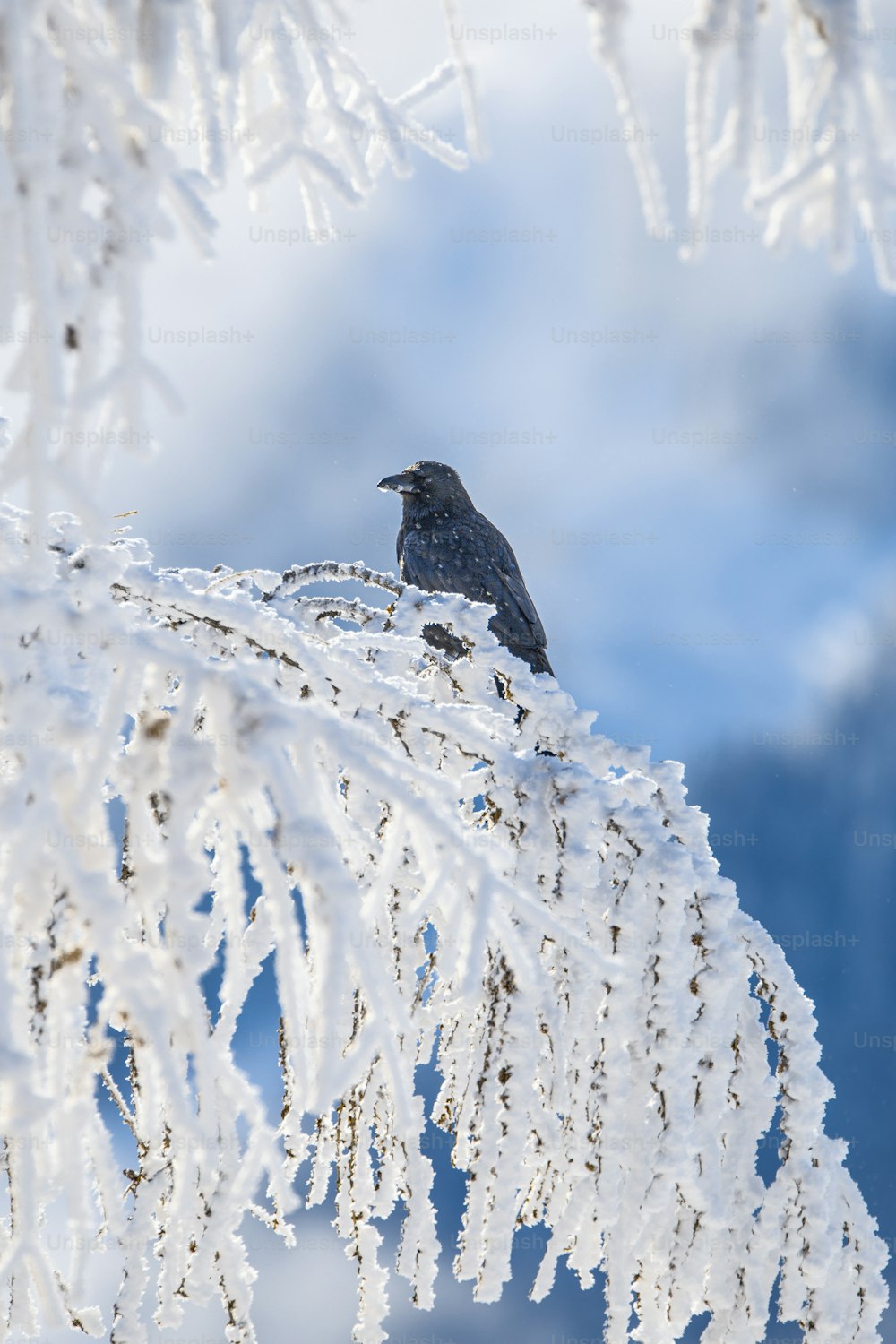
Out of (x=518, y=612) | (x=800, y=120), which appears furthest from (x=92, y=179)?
(x=518, y=612)

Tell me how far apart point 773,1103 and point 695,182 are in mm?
1678

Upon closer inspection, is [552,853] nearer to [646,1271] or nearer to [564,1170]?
[564,1170]

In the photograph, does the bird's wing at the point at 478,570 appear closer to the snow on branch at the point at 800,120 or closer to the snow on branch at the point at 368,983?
the snow on branch at the point at 368,983

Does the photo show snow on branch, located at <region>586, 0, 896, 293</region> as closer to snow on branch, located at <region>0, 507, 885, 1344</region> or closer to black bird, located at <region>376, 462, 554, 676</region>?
snow on branch, located at <region>0, 507, 885, 1344</region>

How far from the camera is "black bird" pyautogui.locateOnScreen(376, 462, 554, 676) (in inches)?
226

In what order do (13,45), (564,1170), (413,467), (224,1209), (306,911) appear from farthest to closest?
(413,467) < (564,1170) < (224,1209) < (306,911) < (13,45)

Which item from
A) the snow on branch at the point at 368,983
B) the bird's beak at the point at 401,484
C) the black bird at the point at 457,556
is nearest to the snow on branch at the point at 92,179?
the snow on branch at the point at 368,983

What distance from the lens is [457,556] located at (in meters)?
6.01

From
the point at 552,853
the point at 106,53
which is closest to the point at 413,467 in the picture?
the point at 552,853

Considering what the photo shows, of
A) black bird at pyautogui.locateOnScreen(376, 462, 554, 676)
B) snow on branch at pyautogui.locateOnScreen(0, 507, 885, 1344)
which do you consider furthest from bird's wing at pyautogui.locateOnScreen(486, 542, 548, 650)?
snow on branch at pyautogui.locateOnScreen(0, 507, 885, 1344)

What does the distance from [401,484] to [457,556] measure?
2.44 feet

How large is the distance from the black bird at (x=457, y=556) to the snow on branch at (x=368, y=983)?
134 inches

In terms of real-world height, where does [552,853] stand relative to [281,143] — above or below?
below

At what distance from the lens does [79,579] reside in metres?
1.62
